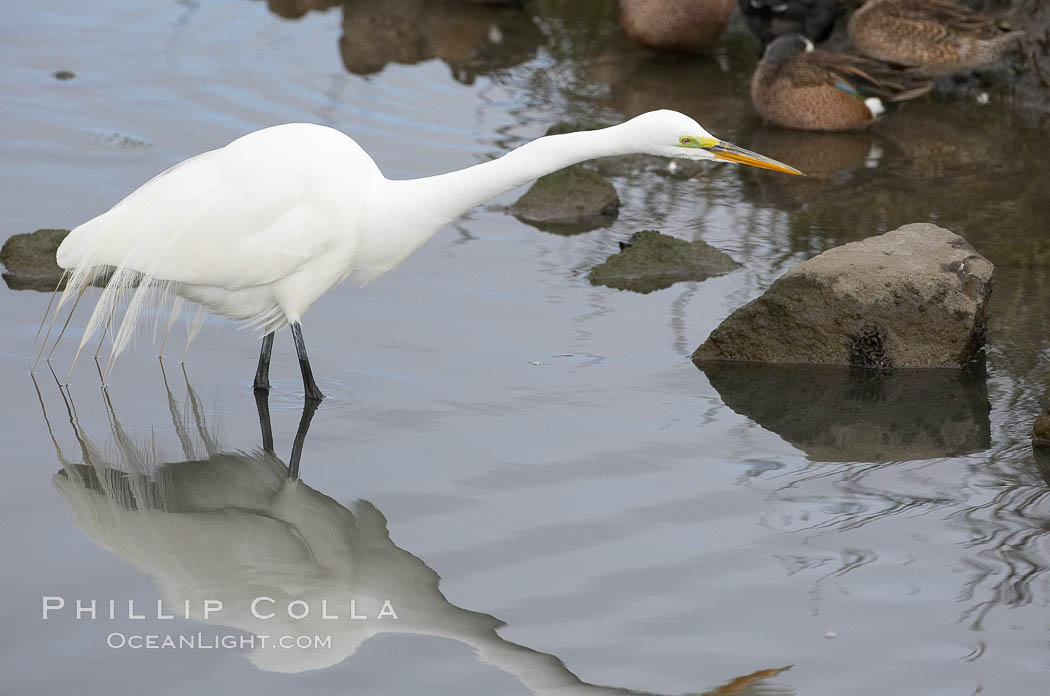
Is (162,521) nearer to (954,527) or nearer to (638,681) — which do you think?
(638,681)

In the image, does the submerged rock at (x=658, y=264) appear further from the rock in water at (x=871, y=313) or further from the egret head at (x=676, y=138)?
the egret head at (x=676, y=138)

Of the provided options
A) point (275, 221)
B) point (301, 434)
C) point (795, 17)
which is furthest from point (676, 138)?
point (795, 17)

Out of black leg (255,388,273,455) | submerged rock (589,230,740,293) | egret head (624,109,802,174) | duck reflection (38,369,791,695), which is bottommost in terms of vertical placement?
duck reflection (38,369,791,695)

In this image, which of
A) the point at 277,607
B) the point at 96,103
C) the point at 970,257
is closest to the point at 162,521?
the point at 277,607

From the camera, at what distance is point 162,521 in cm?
428

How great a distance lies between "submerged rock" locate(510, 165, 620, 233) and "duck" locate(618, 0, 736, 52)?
2.85 m

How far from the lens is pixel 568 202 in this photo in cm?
708

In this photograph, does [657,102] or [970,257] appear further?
[657,102]

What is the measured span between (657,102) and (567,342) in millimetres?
3799

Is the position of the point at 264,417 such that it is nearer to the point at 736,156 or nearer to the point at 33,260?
the point at 33,260

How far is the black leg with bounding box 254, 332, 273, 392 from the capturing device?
5.04 meters

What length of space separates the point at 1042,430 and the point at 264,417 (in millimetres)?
2813

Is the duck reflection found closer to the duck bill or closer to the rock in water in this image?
the duck bill

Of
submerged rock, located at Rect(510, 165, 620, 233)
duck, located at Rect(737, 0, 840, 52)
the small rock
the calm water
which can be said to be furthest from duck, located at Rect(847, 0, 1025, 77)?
the small rock
